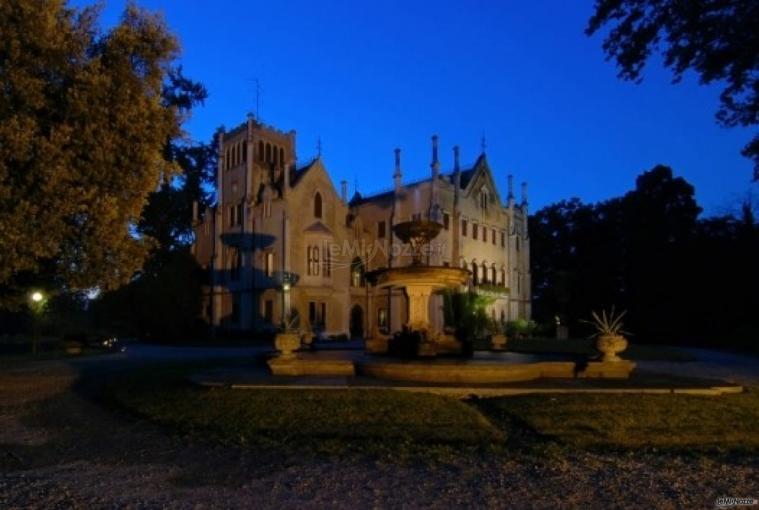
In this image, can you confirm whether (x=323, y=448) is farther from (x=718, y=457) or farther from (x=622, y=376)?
(x=622, y=376)

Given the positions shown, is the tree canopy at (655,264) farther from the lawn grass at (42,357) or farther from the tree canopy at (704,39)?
the lawn grass at (42,357)

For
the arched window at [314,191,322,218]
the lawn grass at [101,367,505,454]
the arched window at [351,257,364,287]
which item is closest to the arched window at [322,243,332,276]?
the arched window at [314,191,322,218]

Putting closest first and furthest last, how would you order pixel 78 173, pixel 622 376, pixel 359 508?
pixel 359 508 < pixel 78 173 < pixel 622 376

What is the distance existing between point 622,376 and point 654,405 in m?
3.35

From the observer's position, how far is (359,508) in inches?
221

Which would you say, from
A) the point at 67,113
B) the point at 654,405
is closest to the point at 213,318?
the point at 67,113

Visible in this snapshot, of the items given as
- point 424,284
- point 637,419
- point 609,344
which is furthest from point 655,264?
point 637,419

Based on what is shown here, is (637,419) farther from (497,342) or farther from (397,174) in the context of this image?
(397,174)

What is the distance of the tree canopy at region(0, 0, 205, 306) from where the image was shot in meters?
11.8

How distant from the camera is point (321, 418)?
31.2 ft

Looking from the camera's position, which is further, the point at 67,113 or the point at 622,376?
the point at 622,376

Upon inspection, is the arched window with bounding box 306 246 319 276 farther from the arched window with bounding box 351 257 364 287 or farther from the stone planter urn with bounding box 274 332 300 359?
the stone planter urn with bounding box 274 332 300 359

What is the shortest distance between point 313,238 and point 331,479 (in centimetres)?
3823

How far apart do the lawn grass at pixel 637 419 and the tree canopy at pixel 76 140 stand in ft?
26.8
